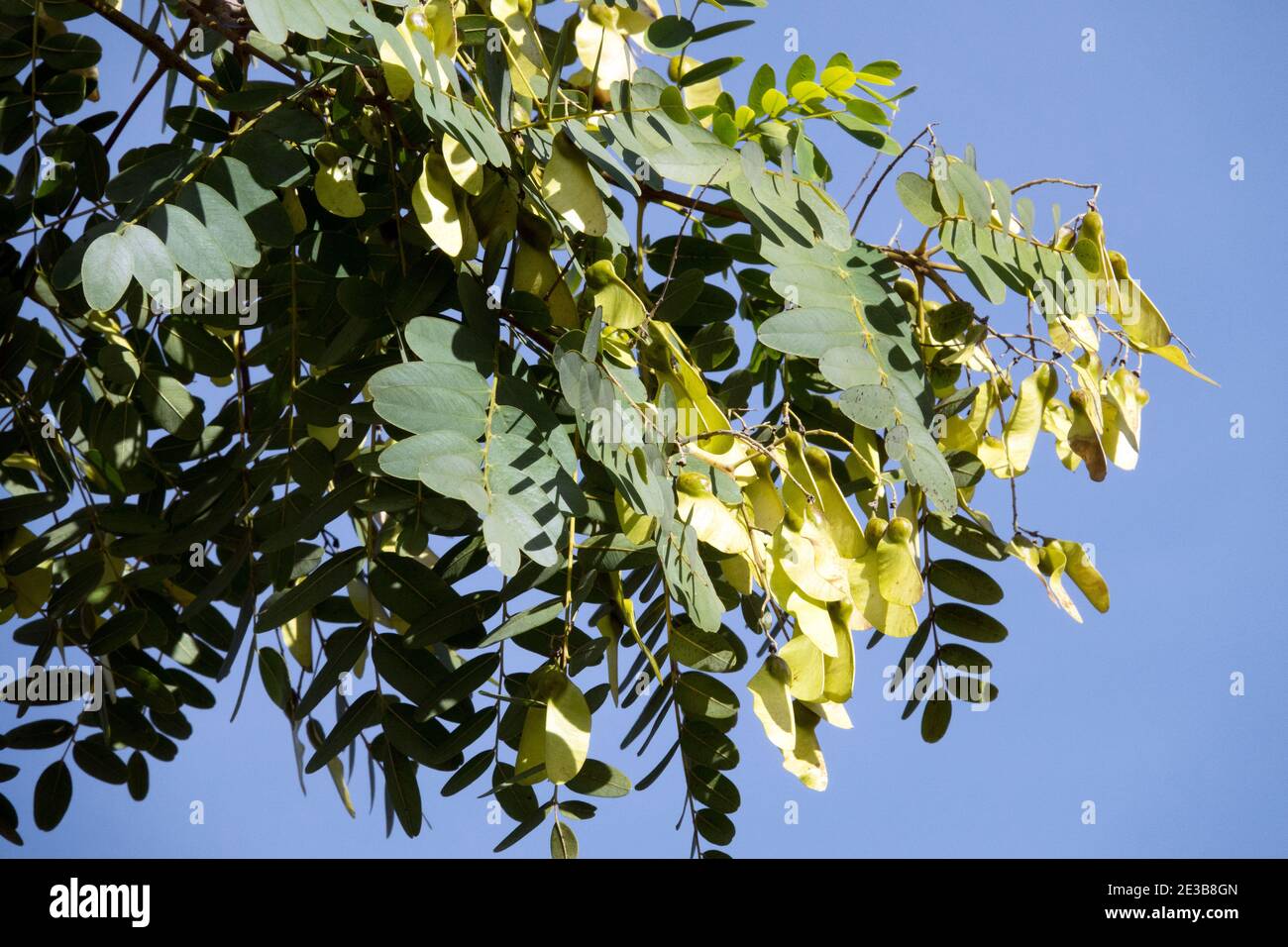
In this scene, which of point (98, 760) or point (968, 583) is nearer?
point (968, 583)

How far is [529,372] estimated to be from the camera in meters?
0.67

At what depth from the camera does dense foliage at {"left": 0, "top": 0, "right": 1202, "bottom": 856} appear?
561 millimetres

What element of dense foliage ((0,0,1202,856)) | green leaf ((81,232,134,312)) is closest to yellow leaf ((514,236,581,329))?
dense foliage ((0,0,1202,856))

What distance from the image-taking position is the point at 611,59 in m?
0.69

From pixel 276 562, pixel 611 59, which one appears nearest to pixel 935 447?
pixel 611 59

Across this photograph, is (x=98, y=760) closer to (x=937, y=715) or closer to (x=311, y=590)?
(x=311, y=590)

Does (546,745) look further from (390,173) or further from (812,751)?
(390,173)

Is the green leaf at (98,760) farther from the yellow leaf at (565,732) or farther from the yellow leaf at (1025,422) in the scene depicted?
the yellow leaf at (1025,422)

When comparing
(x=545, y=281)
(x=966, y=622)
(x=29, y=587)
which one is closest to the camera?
(x=545, y=281)

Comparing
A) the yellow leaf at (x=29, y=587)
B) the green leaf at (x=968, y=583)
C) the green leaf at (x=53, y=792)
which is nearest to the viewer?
→ the green leaf at (x=968, y=583)

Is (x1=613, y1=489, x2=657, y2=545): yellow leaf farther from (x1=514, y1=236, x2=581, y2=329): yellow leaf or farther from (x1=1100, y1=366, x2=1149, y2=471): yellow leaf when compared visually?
(x1=1100, y1=366, x2=1149, y2=471): yellow leaf

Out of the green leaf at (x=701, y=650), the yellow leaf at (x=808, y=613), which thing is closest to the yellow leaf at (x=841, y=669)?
the yellow leaf at (x=808, y=613)

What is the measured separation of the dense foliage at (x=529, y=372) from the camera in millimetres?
561

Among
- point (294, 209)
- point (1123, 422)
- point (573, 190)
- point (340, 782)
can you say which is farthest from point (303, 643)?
point (1123, 422)
